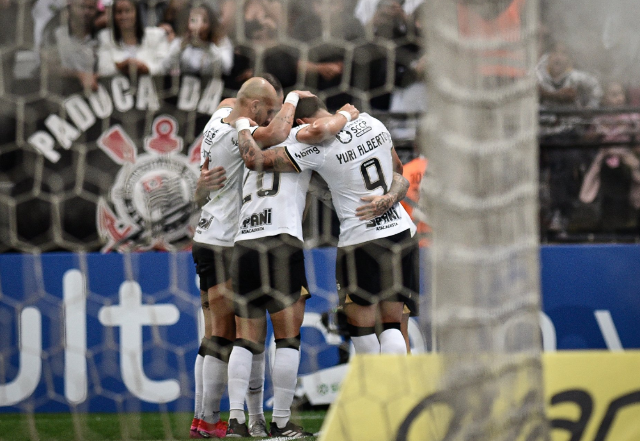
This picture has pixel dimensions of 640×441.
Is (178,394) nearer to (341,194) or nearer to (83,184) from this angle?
(83,184)

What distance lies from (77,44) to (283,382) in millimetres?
1510

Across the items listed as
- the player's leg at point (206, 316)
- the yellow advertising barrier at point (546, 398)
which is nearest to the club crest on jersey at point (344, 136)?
the player's leg at point (206, 316)

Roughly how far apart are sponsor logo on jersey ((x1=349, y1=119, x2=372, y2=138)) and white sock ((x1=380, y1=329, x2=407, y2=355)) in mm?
705

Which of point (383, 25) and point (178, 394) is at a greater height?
point (383, 25)

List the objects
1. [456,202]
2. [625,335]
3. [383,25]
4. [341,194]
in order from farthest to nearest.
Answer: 1. [625,335]
2. [383,25]
3. [341,194]
4. [456,202]

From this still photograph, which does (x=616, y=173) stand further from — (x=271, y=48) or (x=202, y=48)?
(x=202, y=48)

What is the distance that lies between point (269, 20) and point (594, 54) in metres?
1.37

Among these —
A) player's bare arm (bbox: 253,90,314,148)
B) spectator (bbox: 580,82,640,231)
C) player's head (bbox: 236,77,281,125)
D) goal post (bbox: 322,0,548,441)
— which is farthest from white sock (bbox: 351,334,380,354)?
spectator (bbox: 580,82,640,231)

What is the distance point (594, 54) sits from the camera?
3.53 m

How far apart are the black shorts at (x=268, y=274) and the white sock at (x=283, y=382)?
0.17 metres

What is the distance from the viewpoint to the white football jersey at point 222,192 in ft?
10.1

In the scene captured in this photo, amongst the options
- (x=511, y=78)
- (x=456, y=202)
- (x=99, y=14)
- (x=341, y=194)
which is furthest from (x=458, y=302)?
(x=99, y=14)

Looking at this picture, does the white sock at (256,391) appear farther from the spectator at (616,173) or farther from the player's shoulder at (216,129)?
the spectator at (616,173)

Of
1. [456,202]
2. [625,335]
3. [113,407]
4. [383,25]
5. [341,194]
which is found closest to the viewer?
[456,202]
